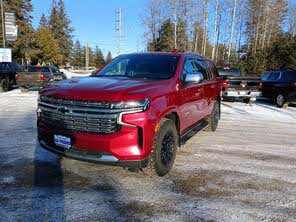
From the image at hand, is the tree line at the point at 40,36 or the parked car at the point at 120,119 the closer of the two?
the parked car at the point at 120,119

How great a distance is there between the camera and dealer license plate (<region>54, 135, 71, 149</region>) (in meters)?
3.90

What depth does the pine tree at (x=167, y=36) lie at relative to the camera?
43.2 m

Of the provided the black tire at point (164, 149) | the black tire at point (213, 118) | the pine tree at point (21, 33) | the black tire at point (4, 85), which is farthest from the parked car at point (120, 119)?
the pine tree at point (21, 33)

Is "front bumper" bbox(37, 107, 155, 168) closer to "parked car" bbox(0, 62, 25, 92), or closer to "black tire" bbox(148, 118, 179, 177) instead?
"black tire" bbox(148, 118, 179, 177)

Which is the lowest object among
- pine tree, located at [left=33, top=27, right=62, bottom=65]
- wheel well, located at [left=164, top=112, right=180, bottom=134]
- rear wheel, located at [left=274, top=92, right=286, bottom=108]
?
rear wheel, located at [left=274, top=92, right=286, bottom=108]

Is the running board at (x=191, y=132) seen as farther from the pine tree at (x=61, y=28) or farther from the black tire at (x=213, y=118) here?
the pine tree at (x=61, y=28)

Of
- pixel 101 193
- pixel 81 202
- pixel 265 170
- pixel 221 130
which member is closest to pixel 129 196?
pixel 101 193

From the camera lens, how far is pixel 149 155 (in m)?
3.93

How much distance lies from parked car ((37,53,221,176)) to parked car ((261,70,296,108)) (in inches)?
376

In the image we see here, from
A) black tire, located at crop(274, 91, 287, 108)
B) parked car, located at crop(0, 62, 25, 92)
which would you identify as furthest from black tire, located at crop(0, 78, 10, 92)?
black tire, located at crop(274, 91, 287, 108)

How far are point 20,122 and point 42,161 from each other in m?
3.84

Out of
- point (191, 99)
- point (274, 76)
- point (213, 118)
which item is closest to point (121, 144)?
point (191, 99)

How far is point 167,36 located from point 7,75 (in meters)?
30.9

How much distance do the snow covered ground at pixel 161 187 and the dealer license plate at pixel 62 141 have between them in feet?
1.83
